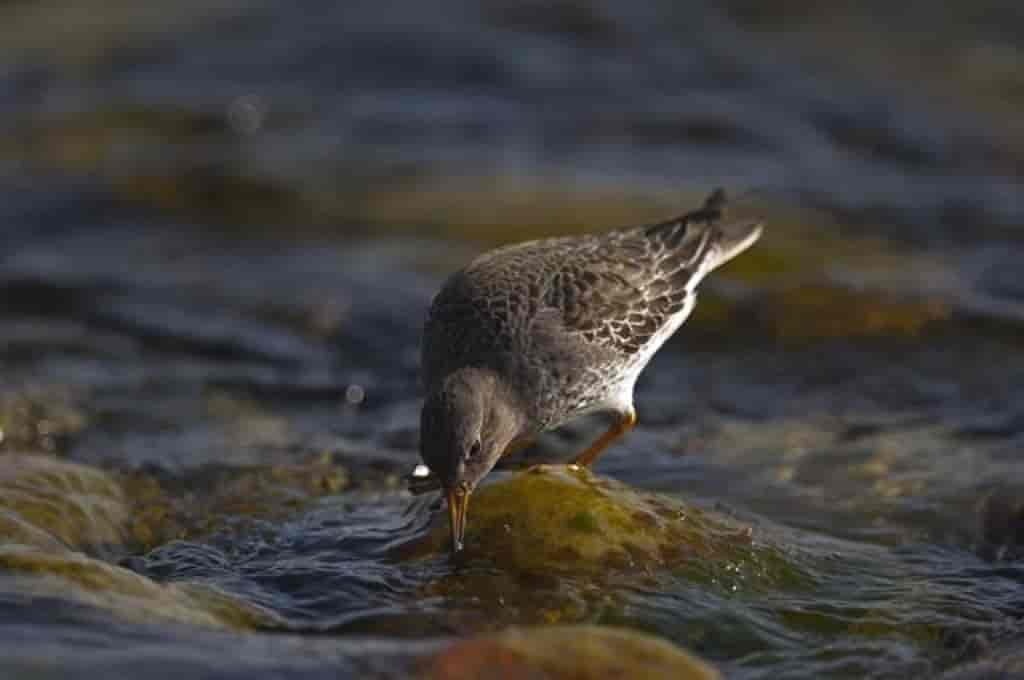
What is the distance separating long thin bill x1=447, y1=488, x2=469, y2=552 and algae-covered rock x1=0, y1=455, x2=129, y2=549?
1623 millimetres

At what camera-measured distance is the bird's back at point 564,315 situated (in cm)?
734

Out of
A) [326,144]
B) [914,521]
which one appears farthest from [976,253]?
[326,144]

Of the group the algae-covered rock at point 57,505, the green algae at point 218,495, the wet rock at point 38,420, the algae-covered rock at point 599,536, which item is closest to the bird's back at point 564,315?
the algae-covered rock at point 599,536

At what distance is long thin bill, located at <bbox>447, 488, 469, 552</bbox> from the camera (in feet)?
21.5

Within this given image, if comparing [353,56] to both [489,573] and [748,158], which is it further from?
[489,573]

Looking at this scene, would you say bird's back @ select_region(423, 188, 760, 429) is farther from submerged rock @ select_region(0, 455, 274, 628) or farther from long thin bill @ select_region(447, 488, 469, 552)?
submerged rock @ select_region(0, 455, 274, 628)

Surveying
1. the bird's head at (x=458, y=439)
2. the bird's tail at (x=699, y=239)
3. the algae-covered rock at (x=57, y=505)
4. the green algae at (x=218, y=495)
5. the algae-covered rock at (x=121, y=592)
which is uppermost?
the bird's tail at (x=699, y=239)

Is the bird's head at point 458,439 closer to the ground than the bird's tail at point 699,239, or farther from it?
closer to the ground

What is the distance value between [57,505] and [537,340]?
2.22m

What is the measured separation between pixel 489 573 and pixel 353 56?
9.86m

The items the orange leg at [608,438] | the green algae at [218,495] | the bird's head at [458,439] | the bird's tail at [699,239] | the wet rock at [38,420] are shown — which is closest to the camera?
the bird's head at [458,439]

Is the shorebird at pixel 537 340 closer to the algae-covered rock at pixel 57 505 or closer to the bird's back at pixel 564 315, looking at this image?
the bird's back at pixel 564 315

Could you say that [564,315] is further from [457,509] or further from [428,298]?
[428,298]

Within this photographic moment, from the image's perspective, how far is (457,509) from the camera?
260 inches
